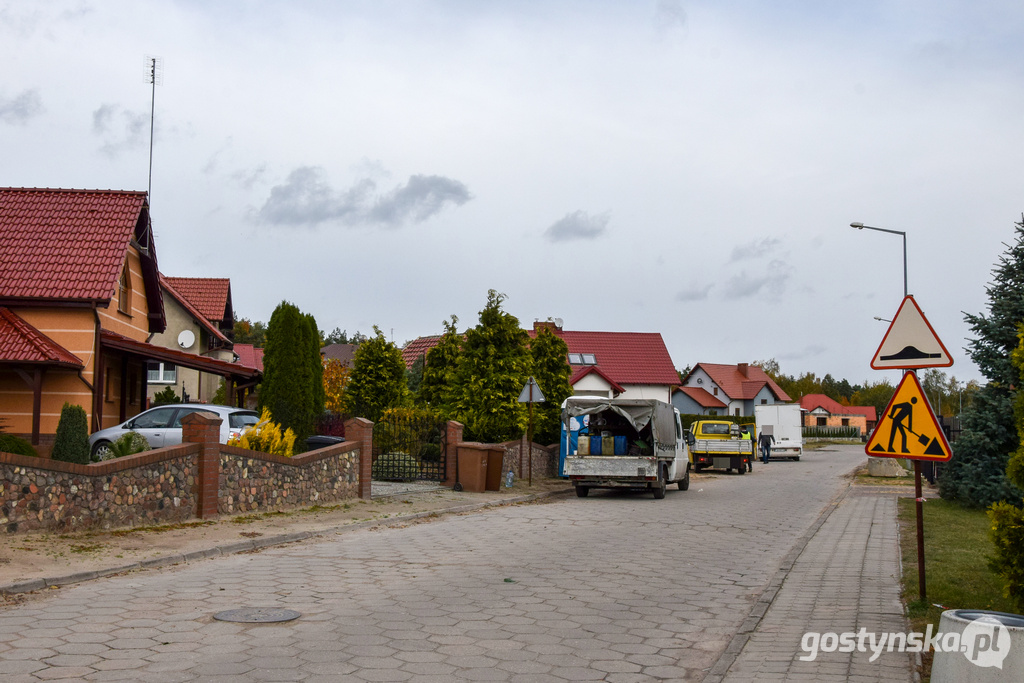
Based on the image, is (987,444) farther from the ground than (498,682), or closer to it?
farther from the ground

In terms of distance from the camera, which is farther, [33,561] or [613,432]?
[613,432]

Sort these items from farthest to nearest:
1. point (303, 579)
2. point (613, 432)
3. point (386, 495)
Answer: point (613, 432), point (386, 495), point (303, 579)

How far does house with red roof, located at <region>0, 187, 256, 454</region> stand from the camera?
63.8 feet

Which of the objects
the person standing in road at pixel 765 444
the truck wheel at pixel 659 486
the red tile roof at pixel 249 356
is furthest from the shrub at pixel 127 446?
the person standing in road at pixel 765 444

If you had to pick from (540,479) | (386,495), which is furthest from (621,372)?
(386,495)

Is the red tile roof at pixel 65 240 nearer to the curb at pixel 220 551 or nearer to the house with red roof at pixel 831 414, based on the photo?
the curb at pixel 220 551

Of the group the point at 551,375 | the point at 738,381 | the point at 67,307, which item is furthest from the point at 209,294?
the point at 738,381

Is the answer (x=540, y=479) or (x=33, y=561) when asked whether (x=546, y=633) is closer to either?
(x=33, y=561)

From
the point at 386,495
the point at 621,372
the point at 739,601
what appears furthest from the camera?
the point at 621,372

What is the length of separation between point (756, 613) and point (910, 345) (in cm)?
278

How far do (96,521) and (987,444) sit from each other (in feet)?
51.9

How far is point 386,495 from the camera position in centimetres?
1944

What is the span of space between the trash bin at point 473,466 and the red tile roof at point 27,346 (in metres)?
8.45

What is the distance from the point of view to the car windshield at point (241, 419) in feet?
65.6
